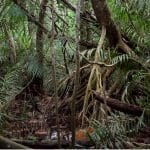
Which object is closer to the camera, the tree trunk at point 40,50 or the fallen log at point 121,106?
the fallen log at point 121,106

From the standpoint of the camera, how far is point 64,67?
5.27 metres

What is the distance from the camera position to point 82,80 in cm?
452

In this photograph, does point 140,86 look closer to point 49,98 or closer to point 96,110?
point 96,110

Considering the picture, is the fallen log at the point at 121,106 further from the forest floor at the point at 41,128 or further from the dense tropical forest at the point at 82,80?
the forest floor at the point at 41,128

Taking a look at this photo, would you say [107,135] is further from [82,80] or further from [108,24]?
[108,24]

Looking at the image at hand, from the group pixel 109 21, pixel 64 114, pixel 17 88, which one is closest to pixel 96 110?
pixel 64 114

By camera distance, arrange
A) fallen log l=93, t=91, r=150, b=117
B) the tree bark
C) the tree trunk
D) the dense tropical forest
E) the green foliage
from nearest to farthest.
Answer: the green foliage < the dense tropical forest < fallen log l=93, t=91, r=150, b=117 < the tree bark < the tree trunk

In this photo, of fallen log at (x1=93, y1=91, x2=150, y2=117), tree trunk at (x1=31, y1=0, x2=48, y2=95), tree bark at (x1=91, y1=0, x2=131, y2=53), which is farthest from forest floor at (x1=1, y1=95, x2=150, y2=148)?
tree bark at (x1=91, y1=0, x2=131, y2=53)

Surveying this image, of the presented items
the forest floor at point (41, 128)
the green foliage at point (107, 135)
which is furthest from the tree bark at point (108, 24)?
the green foliage at point (107, 135)

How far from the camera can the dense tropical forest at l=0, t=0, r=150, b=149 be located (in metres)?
3.19

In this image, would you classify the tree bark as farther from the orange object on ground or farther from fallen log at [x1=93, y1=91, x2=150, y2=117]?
the orange object on ground

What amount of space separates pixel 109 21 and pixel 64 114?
3.80ft

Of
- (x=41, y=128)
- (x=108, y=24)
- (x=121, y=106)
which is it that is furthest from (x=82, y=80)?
(x=121, y=106)

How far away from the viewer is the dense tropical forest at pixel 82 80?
126 inches
